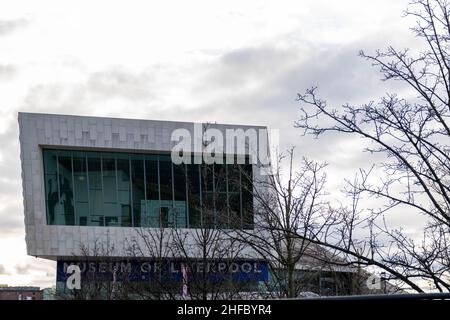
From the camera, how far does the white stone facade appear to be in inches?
2154

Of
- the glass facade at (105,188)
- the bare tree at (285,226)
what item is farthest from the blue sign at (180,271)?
the glass facade at (105,188)

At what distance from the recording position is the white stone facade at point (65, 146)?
180ft

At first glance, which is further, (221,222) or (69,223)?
(69,223)

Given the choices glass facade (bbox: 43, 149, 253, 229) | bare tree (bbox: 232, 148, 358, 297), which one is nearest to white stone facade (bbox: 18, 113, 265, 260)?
glass facade (bbox: 43, 149, 253, 229)

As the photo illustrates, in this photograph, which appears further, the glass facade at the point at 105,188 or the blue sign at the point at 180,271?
the glass facade at the point at 105,188

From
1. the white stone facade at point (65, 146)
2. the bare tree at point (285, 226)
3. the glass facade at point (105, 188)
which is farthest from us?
the glass facade at point (105, 188)

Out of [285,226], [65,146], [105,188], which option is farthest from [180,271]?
[65,146]

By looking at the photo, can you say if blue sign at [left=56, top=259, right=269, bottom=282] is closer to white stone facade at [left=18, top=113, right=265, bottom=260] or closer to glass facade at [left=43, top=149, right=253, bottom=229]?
glass facade at [left=43, top=149, right=253, bottom=229]

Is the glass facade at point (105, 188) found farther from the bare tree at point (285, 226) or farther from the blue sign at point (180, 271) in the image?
the bare tree at point (285, 226)
